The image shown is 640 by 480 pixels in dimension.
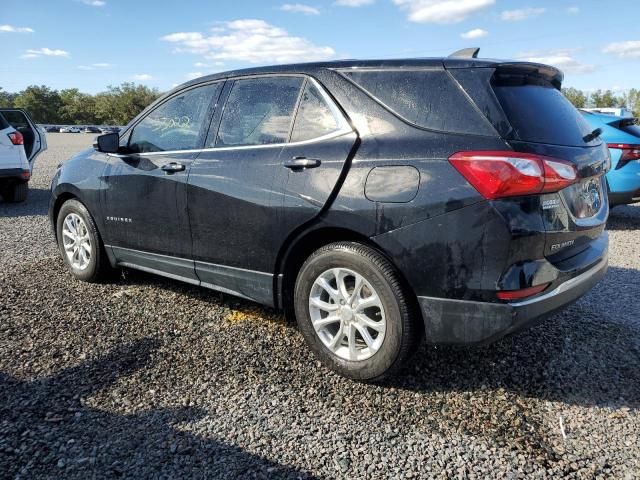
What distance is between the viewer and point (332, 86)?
315cm

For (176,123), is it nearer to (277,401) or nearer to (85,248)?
(85,248)

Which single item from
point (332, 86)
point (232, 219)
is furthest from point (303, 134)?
point (232, 219)

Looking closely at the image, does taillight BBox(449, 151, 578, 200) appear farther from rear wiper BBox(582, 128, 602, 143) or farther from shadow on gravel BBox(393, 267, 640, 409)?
shadow on gravel BBox(393, 267, 640, 409)

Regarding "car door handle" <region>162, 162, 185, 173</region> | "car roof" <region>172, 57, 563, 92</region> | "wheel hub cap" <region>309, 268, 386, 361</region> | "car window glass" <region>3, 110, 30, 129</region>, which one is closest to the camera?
"car roof" <region>172, 57, 563, 92</region>

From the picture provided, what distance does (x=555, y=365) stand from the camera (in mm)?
3262

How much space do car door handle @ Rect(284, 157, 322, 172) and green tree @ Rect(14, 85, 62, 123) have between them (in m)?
127

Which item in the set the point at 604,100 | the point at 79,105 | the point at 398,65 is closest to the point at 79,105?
the point at 79,105

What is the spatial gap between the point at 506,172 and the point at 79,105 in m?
128

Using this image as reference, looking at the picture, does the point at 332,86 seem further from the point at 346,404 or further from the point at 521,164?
the point at 346,404

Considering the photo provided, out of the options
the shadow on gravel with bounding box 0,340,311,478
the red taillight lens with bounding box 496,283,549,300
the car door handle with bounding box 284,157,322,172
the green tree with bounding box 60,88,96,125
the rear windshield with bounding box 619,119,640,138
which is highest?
the green tree with bounding box 60,88,96,125

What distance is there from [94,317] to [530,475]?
3.16m

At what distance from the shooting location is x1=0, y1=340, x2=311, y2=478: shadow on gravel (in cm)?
229

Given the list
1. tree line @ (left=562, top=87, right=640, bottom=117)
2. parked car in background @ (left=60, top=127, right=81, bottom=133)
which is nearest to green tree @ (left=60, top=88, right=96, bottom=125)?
parked car in background @ (left=60, top=127, right=81, bottom=133)

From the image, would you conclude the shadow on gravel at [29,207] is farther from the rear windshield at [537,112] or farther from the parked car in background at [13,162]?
the rear windshield at [537,112]
